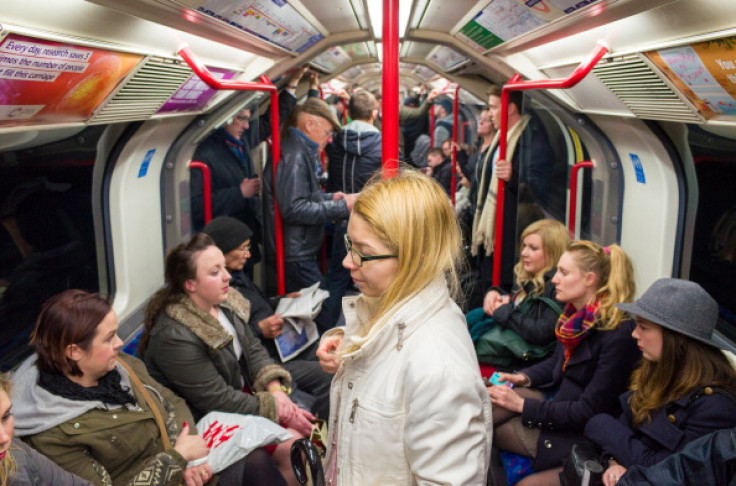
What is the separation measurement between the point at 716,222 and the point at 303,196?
2.49m

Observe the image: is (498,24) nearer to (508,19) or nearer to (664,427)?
(508,19)

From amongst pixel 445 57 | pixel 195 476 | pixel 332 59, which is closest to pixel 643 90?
pixel 195 476

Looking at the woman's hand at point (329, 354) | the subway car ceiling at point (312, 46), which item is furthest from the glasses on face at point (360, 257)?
the subway car ceiling at point (312, 46)

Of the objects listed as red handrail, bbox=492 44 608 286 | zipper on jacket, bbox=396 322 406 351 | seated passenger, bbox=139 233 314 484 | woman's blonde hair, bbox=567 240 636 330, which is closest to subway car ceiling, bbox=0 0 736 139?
red handrail, bbox=492 44 608 286

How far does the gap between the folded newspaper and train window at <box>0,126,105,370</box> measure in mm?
1170

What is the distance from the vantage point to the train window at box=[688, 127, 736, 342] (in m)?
2.89

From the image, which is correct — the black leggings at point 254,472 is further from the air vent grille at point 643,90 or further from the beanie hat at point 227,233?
the air vent grille at point 643,90

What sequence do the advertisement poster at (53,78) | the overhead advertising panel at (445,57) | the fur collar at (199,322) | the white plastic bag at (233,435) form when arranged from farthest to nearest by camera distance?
the overhead advertising panel at (445,57) < the fur collar at (199,322) < the white plastic bag at (233,435) < the advertisement poster at (53,78)

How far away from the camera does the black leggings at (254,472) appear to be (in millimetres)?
2699

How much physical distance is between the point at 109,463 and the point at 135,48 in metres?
1.68

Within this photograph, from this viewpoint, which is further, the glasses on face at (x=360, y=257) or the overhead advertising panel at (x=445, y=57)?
the overhead advertising panel at (x=445, y=57)

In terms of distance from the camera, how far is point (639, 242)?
396cm

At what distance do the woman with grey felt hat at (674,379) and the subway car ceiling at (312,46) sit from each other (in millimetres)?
847

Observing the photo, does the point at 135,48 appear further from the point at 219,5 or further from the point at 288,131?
the point at 288,131
